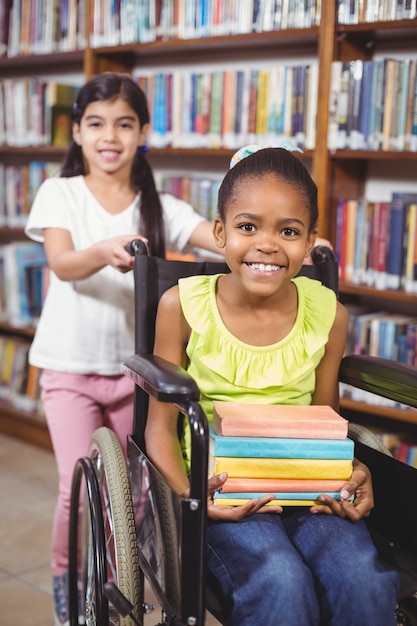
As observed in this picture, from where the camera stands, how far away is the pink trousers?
75.4 inches

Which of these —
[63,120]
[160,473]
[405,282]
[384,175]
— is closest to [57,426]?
Result: [160,473]

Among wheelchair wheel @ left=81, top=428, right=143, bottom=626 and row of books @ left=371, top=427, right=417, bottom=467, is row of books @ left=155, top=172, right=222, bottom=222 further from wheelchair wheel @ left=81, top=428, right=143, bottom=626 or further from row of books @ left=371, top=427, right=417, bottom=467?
wheelchair wheel @ left=81, top=428, right=143, bottom=626

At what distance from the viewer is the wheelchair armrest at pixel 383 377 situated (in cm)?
137

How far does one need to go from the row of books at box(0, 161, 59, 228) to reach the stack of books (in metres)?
2.32

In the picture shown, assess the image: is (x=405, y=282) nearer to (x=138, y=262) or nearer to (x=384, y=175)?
(x=384, y=175)

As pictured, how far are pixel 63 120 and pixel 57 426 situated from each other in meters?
1.80

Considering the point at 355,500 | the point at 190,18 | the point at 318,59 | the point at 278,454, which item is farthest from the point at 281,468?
the point at 190,18

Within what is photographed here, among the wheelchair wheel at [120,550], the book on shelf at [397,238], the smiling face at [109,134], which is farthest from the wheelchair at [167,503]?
the book on shelf at [397,238]

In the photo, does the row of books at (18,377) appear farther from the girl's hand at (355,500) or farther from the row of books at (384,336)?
the girl's hand at (355,500)

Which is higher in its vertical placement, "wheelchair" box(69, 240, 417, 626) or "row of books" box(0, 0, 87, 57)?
"row of books" box(0, 0, 87, 57)

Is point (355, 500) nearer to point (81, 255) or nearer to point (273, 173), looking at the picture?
point (273, 173)

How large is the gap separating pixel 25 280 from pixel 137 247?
6.29 feet

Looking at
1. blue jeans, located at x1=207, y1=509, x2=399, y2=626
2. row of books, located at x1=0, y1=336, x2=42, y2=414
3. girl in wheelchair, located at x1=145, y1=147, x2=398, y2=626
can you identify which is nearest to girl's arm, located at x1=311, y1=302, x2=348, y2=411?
girl in wheelchair, located at x1=145, y1=147, x2=398, y2=626

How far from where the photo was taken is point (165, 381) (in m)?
1.15
